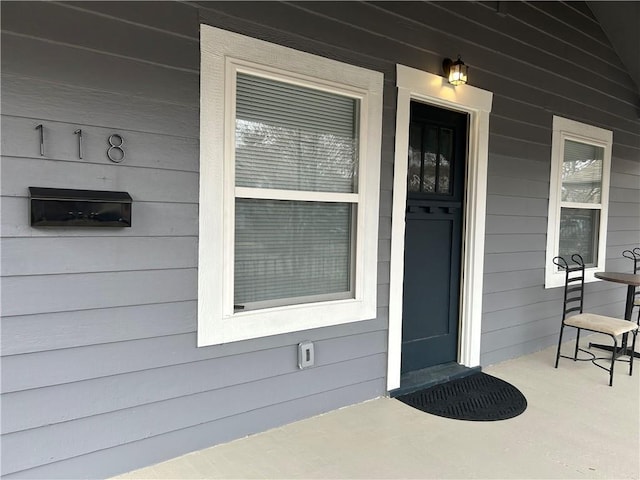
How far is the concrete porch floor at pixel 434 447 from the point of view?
217cm

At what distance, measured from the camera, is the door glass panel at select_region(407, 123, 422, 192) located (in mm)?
3229

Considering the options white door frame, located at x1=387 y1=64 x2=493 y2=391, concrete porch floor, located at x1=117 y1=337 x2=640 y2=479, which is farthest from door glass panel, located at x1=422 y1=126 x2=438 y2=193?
concrete porch floor, located at x1=117 y1=337 x2=640 y2=479

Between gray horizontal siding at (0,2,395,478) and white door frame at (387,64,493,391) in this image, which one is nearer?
gray horizontal siding at (0,2,395,478)

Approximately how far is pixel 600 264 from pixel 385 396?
3244 mm

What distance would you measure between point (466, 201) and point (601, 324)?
138 centimetres

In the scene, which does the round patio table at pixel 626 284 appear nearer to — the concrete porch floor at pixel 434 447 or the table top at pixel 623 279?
the table top at pixel 623 279

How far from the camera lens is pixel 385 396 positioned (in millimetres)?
3014

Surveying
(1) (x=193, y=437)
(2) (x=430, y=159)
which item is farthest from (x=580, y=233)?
(1) (x=193, y=437)

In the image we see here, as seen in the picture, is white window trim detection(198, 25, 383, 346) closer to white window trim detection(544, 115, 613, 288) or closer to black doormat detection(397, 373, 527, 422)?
black doormat detection(397, 373, 527, 422)

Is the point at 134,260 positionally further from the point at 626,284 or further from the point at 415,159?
the point at 626,284

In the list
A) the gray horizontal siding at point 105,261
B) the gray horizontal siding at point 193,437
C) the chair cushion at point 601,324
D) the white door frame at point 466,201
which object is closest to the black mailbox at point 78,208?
the gray horizontal siding at point 105,261

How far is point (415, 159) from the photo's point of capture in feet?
10.7

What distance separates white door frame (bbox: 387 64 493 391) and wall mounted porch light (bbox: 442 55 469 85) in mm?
58

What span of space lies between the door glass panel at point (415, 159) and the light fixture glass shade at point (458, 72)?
0.38 meters
